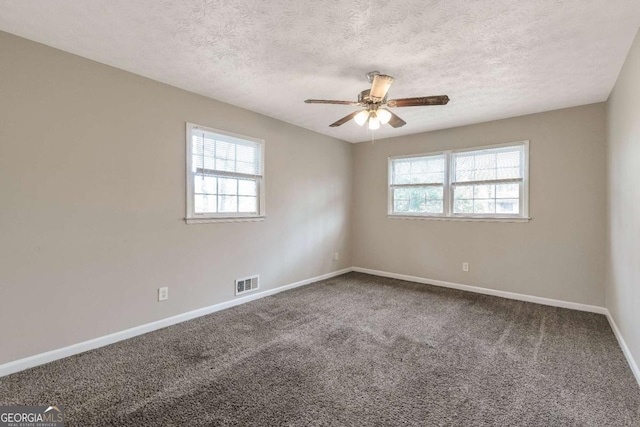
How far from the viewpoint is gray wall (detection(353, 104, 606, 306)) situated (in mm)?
3512

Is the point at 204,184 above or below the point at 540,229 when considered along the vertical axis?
above

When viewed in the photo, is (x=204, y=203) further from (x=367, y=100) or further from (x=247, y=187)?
(x=367, y=100)

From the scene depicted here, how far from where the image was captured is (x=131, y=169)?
2818mm

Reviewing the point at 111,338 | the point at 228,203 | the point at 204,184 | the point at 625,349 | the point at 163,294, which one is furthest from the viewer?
the point at 228,203

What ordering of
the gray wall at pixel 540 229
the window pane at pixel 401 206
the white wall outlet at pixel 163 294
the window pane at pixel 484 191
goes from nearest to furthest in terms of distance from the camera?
the white wall outlet at pixel 163 294 < the gray wall at pixel 540 229 < the window pane at pixel 484 191 < the window pane at pixel 401 206

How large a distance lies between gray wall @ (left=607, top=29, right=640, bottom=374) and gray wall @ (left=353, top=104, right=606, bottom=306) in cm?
28

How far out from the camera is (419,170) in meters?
4.93

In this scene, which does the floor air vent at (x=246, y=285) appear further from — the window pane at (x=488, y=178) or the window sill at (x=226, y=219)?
the window pane at (x=488, y=178)

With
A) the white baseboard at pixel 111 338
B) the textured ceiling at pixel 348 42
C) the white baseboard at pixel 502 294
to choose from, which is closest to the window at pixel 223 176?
the textured ceiling at pixel 348 42

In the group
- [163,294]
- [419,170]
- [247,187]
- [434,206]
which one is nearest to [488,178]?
[434,206]

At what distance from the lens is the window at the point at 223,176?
3312 mm
